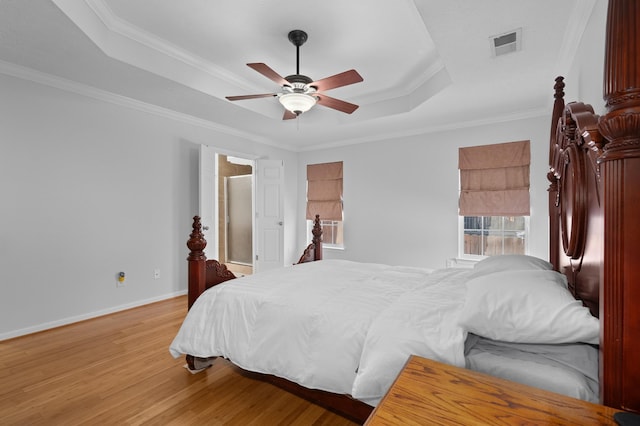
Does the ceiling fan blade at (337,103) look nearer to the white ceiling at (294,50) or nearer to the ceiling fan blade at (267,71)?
the ceiling fan blade at (267,71)

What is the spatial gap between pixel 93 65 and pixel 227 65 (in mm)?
1194

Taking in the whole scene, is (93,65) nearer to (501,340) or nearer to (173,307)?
(173,307)

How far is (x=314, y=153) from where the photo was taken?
5.86 metres

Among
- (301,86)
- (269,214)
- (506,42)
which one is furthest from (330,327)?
(269,214)

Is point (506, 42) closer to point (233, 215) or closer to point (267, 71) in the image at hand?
point (267, 71)

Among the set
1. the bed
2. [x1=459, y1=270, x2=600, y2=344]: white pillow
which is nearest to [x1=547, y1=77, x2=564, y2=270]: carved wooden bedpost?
the bed

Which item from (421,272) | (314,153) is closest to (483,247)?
(421,272)

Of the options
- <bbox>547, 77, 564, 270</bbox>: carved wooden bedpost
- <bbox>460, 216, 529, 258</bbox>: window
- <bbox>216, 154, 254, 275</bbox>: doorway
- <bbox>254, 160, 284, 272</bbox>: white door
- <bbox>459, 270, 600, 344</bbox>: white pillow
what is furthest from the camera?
<bbox>216, 154, 254, 275</bbox>: doorway

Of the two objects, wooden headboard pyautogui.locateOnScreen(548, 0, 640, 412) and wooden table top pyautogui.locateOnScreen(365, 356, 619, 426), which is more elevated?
wooden headboard pyautogui.locateOnScreen(548, 0, 640, 412)

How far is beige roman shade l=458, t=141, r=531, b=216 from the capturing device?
12.7ft

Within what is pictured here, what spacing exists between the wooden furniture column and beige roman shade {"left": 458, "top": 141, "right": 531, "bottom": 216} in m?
3.50

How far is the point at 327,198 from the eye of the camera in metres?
5.62

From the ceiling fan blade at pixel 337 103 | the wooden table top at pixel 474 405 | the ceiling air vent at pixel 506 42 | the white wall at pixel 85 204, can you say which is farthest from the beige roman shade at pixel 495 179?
the white wall at pixel 85 204

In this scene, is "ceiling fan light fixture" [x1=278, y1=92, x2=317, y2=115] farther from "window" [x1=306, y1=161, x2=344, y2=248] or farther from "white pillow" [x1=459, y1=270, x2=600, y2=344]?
"window" [x1=306, y1=161, x2=344, y2=248]
